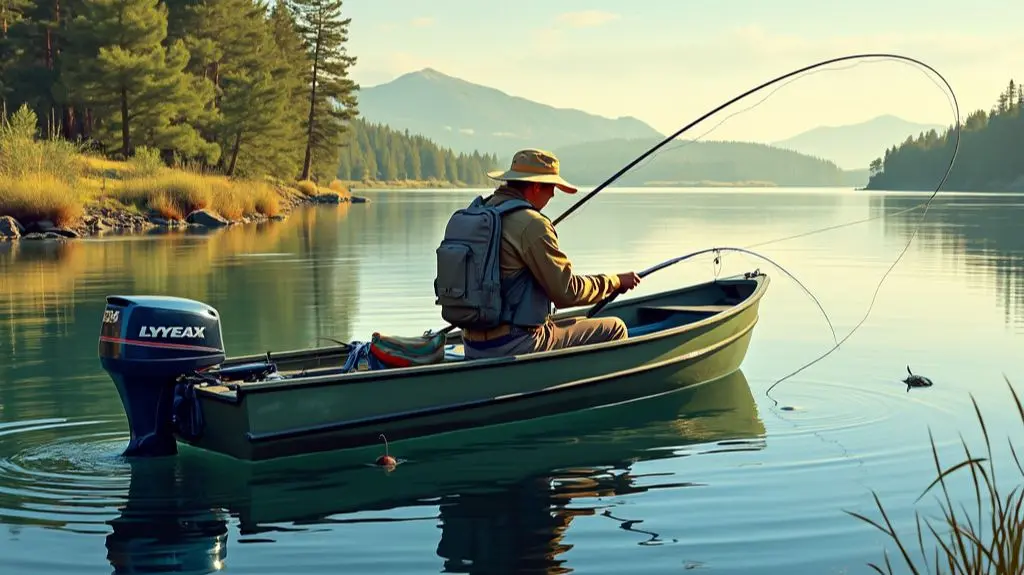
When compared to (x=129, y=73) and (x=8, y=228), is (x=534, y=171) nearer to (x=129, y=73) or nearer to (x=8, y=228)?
(x=8, y=228)

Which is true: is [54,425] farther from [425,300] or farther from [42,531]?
[425,300]

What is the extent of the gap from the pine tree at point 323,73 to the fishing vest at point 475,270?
210 ft

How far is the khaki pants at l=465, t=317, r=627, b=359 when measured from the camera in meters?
8.05

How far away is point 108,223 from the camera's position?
3238 centimetres

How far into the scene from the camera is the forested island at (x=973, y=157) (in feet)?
424

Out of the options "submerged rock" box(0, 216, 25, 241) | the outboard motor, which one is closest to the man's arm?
the outboard motor

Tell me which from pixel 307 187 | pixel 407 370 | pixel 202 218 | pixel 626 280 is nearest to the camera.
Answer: pixel 407 370

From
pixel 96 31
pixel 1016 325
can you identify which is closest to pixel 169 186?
pixel 96 31

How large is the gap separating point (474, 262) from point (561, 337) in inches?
47.5

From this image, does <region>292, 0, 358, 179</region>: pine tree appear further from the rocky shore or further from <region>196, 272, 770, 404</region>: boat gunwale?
<region>196, 272, 770, 404</region>: boat gunwale

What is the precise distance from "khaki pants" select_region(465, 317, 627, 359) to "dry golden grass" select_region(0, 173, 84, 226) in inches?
910

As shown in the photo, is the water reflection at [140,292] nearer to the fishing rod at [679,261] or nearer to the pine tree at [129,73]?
the fishing rod at [679,261]

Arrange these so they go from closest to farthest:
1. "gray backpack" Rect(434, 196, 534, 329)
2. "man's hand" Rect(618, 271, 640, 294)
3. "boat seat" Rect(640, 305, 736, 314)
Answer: "gray backpack" Rect(434, 196, 534, 329) < "man's hand" Rect(618, 271, 640, 294) < "boat seat" Rect(640, 305, 736, 314)

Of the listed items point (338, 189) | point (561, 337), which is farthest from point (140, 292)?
point (338, 189)
